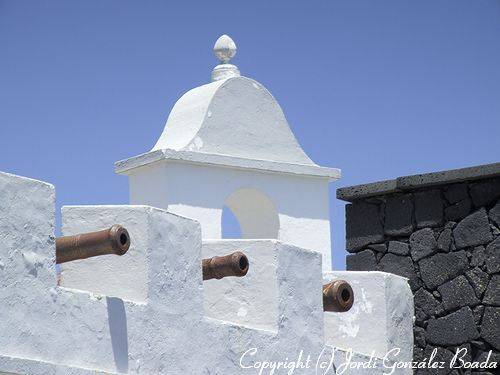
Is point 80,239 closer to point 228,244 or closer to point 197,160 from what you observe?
point 228,244

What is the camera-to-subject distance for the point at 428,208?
340 inches

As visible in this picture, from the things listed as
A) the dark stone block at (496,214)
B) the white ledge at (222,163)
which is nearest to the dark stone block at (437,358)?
the dark stone block at (496,214)

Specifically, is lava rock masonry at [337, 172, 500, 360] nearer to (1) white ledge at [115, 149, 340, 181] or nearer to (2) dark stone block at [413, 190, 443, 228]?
(2) dark stone block at [413, 190, 443, 228]

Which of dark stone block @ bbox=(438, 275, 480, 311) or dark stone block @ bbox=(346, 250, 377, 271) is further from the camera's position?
dark stone block @ bbox=(346, 250, 377, 271)

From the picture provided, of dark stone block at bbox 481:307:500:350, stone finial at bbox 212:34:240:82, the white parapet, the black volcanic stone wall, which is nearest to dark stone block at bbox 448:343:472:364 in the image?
the black volcanic stone wall

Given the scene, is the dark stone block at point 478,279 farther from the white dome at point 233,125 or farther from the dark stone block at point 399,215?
the white dome at point 233,125

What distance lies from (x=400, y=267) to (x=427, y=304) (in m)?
0.35

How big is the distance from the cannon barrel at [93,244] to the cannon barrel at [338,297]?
2.14m

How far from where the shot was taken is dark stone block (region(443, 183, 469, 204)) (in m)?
8.43

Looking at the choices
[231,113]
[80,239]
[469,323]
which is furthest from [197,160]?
[80,239]

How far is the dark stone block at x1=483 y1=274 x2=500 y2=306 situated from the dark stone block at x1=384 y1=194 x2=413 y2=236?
785 mm

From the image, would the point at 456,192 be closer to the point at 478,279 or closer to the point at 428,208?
the point at 428,208

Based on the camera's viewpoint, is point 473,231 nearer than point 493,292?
No

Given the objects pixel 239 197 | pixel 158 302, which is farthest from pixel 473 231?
pixel 158 302
